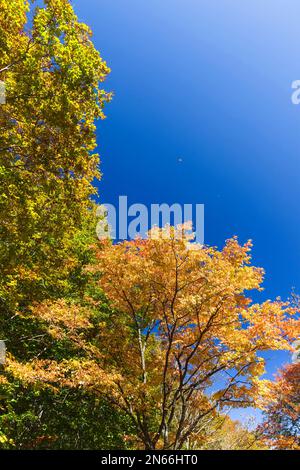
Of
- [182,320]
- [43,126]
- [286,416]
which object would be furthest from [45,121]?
[286,416]

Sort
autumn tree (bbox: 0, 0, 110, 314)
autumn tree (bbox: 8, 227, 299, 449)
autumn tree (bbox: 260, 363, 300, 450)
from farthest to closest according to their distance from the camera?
autumn tree (bbox: 260, 363, 300, 450)
autumn tree (bbox: 8, 227, 299, 449)
autumn tree (bbox: 0, 0, 110, 314)

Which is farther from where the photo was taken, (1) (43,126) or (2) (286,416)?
(2) (286,416)

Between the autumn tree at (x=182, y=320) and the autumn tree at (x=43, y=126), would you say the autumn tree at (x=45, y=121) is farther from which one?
the autumn tree at (x=182, y=320)

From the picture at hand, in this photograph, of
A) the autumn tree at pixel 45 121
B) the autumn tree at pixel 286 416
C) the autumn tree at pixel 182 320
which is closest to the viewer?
the autumn tree at pixel 45 121

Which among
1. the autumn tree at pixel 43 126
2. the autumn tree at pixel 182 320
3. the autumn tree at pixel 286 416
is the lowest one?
the autumn tree at pixel 286 416

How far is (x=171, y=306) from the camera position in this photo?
32.8 ft

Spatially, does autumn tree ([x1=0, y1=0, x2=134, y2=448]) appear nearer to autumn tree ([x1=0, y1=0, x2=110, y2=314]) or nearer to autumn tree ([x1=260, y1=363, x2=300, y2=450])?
autumn tree ([x1=0, y1=0, x2=110, y2=314])

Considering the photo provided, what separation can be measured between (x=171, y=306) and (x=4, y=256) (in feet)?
15.9

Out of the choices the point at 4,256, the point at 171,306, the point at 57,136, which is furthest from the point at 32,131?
the point at 171,306

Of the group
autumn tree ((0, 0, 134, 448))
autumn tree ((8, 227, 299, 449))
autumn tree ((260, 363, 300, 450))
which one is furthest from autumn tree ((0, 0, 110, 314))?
autumn tree ((260, 363, 300, 450))

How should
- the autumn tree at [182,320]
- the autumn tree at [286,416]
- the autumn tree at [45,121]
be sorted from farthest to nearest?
the autumn tree at [286,416]
the autumn tree at [182,320]
the autumn tree at [45,121]

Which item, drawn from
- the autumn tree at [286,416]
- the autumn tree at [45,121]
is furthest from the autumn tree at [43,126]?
the autumn tree at [286,416]

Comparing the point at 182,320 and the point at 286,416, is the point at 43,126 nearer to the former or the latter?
the point at 182,320

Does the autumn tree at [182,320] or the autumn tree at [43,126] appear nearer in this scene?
the autumn tree at [43,126]
